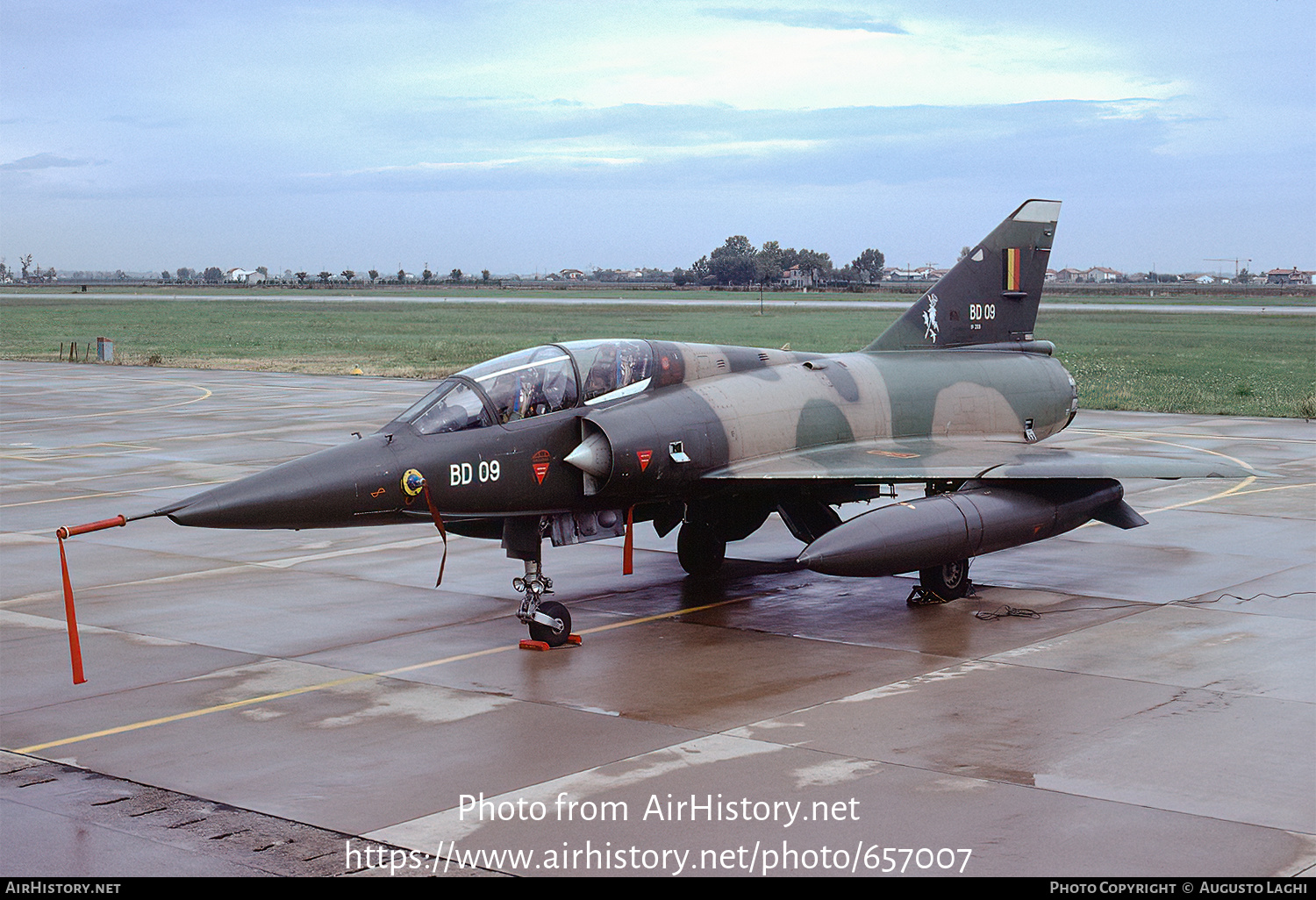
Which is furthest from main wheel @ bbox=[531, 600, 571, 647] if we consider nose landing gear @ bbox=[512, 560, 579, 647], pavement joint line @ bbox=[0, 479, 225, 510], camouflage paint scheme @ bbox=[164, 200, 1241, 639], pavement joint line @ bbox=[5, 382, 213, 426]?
pavement joint line @ bbox=[5, 382, 213, 426]

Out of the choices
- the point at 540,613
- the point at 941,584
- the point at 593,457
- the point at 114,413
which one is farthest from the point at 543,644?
the point at 114,413

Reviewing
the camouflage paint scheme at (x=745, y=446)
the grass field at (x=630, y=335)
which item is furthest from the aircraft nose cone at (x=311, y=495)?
the grass field at (x=630, y=335)

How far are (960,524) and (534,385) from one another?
4462 millimetres

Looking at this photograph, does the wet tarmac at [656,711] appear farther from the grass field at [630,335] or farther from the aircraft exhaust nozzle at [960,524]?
the grass field at [630,335]

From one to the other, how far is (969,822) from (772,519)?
38.8ft

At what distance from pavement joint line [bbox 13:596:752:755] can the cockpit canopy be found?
2.12 m

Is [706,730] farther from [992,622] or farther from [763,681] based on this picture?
[992,622]

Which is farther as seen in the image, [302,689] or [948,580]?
[948,580]

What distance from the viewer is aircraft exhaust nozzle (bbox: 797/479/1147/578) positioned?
12320 mm

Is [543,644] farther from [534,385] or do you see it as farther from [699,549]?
[699,549]

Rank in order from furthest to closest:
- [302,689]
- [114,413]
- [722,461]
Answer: [114,413]
[722,461]
[302,689]

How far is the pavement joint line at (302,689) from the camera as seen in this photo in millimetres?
9812

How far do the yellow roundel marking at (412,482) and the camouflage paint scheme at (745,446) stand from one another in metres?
0.02

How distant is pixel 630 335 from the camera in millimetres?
76688
